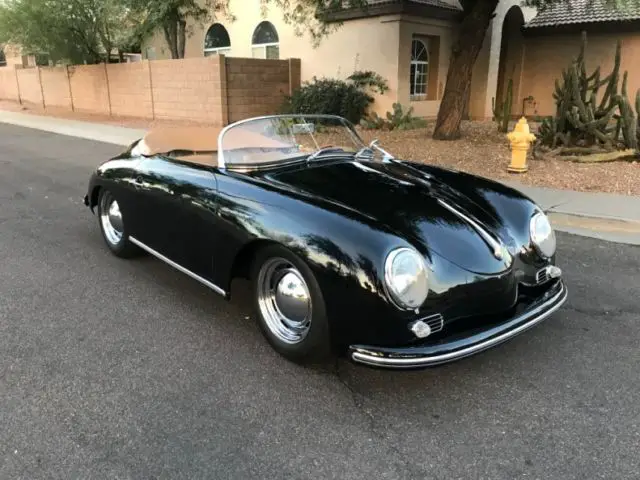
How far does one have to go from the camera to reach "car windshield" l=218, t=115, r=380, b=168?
3791mm

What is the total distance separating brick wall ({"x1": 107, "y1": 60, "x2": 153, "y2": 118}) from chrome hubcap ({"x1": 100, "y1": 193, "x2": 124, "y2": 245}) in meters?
15.8

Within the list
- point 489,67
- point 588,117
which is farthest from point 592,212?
point 489,67

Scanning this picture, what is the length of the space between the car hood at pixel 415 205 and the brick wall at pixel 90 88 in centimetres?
2070

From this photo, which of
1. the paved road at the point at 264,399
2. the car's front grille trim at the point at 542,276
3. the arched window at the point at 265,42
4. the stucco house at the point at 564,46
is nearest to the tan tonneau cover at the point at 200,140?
the paved road at the point at 264,399

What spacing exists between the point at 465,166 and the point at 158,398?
24.7 feet

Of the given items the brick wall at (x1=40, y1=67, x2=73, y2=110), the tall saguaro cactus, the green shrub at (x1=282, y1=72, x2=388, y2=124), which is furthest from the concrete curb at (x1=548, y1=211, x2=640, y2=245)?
the brick wall at (x1=40, y1=67, x2=73, y2=110)

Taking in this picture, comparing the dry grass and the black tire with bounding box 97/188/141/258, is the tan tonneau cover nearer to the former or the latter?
the black tire with bounding box 97/188/141/258

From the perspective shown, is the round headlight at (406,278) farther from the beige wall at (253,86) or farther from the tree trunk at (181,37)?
the tree trunk at (181,37)

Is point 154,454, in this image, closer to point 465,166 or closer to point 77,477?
point 77,477

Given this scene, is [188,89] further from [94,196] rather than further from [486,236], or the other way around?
[486,236]

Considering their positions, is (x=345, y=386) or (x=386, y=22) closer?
(x=345, y=386)

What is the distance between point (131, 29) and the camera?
20781 millimetres

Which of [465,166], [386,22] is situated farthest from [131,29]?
[465,166]

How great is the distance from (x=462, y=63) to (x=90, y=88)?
1687 cm
